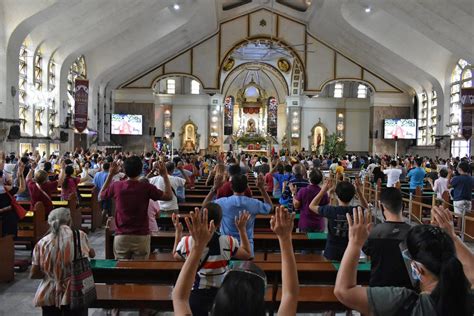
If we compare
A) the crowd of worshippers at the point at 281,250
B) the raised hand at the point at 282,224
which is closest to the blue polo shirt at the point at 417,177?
the crowd of worshippers at the point at 281,250

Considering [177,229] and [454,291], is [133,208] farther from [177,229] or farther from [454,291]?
[454,291]

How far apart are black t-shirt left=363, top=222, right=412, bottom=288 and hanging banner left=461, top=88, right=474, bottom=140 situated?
671 inches

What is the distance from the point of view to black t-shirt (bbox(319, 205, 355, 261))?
437 cm

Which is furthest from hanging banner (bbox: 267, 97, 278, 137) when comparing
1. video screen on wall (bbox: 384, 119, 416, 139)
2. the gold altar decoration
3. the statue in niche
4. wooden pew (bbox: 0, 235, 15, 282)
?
wooden pew (bbox: 0, 235, 15, 282)

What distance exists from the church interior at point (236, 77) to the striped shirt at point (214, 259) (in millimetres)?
6268

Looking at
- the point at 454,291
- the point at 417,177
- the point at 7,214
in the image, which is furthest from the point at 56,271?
the point at 417,177

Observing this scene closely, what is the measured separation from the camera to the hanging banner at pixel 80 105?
65.8 ft

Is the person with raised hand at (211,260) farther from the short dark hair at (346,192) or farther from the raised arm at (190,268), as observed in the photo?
the short dark hair at (346,192)

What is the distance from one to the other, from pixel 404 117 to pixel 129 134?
16922 mm

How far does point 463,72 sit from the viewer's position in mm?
22922

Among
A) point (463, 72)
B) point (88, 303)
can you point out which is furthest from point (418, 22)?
point (88, 303)

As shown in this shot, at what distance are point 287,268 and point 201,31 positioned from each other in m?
26.6

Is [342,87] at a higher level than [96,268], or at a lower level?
higher

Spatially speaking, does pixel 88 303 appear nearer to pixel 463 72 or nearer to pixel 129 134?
pixel 463 72
